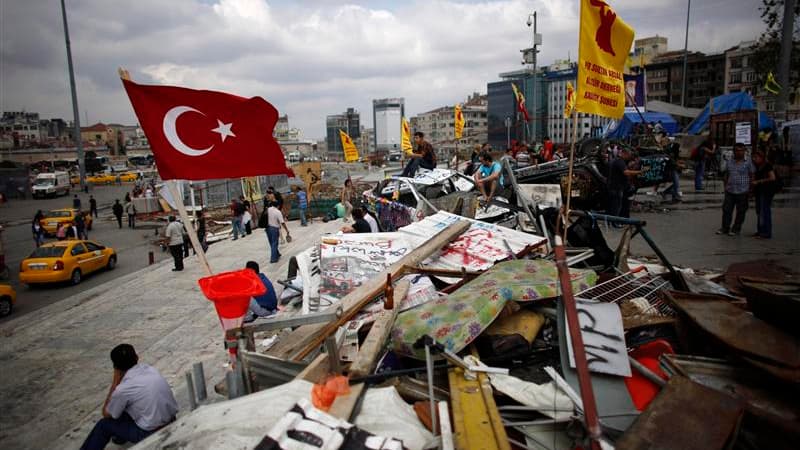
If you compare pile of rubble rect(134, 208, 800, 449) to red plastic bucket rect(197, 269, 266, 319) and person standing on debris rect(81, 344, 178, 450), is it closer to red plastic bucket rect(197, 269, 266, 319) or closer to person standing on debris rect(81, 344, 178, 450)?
red plastic bucket rect(197, 269, 266, 319)

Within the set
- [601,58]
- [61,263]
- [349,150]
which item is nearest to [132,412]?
[601,58]

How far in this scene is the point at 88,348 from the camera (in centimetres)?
697

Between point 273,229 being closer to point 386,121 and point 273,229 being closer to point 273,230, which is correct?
point 273,230

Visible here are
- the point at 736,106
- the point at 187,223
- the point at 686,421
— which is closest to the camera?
the point at 686,421

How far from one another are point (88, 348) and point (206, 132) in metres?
4.84

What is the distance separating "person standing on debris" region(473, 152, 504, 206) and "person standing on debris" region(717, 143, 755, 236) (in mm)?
4675

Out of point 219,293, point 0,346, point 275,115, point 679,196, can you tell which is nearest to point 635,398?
point 219,293

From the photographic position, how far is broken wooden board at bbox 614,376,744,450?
261 cm

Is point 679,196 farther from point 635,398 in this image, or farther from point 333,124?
point 333,124

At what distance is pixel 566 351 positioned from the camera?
351 cm

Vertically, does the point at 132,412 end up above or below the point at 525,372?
below

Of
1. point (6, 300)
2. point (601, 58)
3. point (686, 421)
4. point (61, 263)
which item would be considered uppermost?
point (601, 58)

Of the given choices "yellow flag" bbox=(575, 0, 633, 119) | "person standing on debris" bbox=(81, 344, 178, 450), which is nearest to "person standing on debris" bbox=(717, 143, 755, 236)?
"yellow flag" bbox=(575, 0, 633, 119)

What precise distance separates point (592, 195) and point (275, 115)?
9.52 meters
